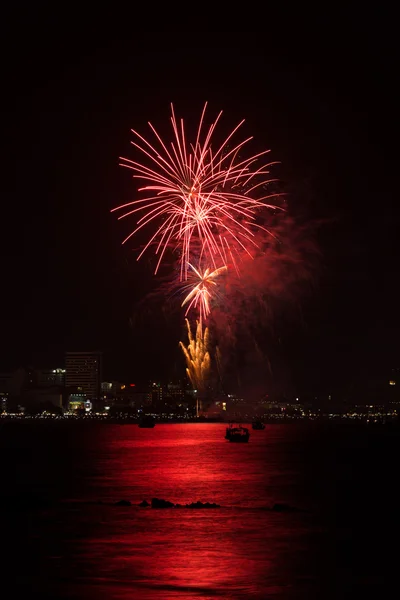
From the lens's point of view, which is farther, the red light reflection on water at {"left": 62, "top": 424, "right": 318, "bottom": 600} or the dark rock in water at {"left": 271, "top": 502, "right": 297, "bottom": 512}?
the dark rock in water at {"left": 271, "top": 502, "right": 297, "bottom": 512}

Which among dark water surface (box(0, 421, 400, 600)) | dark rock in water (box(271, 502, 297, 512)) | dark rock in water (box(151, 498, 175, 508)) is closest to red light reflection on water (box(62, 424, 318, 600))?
dark water surface (box(0, 421, 400, 600))

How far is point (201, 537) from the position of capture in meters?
31.9

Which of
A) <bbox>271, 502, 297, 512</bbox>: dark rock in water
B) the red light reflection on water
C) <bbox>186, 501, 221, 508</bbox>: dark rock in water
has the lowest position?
the red light reflection on water

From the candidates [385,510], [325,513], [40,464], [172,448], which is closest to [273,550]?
[325,513]

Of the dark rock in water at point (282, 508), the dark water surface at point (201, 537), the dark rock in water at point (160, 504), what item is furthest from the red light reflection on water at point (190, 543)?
the dark rock in water at point (160, 504)

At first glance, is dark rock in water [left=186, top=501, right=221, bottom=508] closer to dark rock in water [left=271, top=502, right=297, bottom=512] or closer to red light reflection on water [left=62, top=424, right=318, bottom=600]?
red light reflection on water [left=62, top=424, right=318, bottom=600]

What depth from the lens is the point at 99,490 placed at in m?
51.0

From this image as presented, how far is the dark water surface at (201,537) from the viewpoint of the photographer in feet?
77.1

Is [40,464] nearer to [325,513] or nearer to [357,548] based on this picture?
[325,513]

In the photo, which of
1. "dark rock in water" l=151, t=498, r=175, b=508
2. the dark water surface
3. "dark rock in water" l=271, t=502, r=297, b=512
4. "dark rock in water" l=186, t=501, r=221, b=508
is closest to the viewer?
the dark water surface

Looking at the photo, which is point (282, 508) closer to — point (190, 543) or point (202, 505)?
point (202, 505)

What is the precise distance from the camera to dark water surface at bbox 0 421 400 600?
77.1 feet

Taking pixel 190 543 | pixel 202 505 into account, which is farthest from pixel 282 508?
pixel 190 543

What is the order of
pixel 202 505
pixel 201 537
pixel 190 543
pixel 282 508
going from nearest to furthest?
1. pixel 190 543
2. pixel 201 537
3. pixel 282 508
4. pixel 202 505
